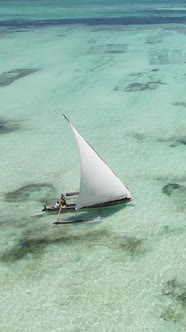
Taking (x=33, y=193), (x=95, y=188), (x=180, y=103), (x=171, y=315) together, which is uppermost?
(x=95, y=188)

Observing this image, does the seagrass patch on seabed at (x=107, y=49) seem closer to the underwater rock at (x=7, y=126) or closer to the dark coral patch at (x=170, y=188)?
the underwater rock at (x=7, y=126)

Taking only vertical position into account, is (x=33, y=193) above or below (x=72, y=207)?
below

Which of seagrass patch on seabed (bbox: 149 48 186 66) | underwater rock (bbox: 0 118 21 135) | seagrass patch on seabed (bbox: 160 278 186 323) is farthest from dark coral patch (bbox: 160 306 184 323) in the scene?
seagrass patch on seabed (bbox: 149 48 186 66)

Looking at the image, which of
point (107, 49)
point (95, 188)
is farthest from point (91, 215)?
point (107, 49)

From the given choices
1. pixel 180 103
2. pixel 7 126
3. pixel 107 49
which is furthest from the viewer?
pixel 107 49

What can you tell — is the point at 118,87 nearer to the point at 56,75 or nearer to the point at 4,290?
the point at 56,75

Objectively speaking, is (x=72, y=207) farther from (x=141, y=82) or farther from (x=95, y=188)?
(x=141, y=82)

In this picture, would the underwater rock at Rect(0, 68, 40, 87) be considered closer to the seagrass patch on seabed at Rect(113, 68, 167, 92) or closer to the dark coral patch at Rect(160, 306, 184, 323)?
the seagrass patch on seabed at Rect(113, 68, 167, 92)
